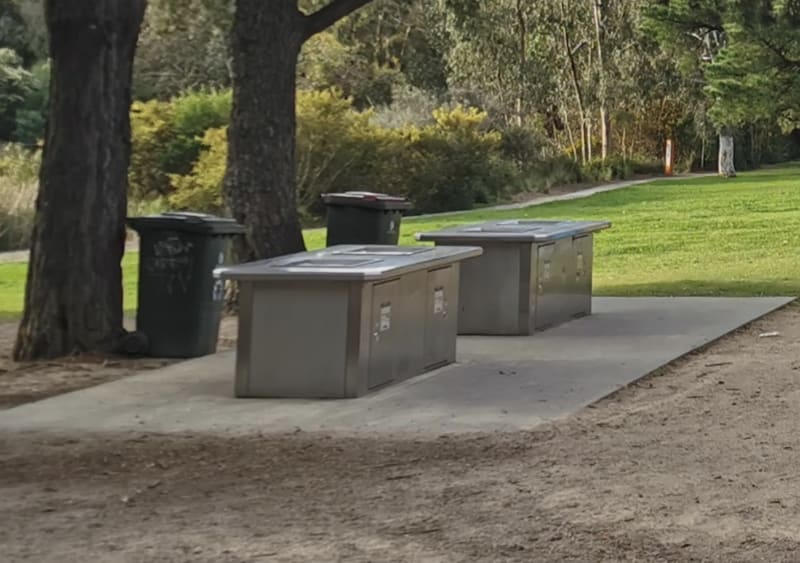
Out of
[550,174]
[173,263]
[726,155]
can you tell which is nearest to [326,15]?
[173,263]

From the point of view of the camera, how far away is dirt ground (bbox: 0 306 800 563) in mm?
6570

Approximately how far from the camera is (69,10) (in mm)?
12703

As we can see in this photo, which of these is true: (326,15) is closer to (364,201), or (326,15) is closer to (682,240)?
(364,201)

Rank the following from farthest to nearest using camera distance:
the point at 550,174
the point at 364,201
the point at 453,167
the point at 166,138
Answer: the point at 550,174 → the point at 453,167 → the point at 166,138 → the point at 364,201

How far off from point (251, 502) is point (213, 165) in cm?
2288

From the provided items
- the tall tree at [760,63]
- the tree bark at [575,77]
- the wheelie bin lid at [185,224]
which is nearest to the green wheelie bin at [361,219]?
the wheelie bin lid at [185,224]

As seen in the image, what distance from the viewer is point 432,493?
7.55 m

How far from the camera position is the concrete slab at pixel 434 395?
9.60m

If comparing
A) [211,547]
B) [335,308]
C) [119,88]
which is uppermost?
[119,88]

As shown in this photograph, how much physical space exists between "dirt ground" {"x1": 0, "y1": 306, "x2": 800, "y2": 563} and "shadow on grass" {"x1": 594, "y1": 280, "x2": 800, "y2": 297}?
748 centimetres

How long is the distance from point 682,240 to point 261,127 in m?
11.5

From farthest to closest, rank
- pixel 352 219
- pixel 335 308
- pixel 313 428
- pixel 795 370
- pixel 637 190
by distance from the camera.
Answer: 1. pixel 637 190
2. pixel 352 219
3. pixel 795 370
4. pixel 335 308
5. pixel 313 428

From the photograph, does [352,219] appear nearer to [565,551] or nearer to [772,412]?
[772,412]

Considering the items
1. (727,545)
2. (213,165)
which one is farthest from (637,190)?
(727,545)
